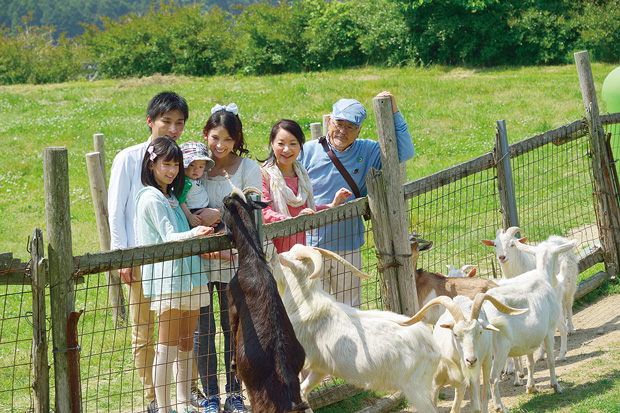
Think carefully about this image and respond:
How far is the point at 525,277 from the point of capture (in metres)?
5.98

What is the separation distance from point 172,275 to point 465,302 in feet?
7.19

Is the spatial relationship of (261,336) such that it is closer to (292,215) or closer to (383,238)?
(292,215)

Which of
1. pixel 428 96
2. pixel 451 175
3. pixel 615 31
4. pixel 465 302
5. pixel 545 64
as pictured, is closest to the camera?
pixel 465 302

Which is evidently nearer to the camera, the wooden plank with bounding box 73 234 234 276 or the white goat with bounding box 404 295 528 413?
the wooden plank with bounding box 73 234 234 276

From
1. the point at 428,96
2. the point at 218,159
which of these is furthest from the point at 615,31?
the point at 218,159

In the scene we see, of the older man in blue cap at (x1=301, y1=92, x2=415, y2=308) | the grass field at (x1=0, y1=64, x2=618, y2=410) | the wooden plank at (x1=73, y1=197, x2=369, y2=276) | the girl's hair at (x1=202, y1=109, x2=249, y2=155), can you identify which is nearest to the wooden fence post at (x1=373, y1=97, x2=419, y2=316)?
the older man in blue cap at (x1=301, y1=92, x2=415, y2=308)

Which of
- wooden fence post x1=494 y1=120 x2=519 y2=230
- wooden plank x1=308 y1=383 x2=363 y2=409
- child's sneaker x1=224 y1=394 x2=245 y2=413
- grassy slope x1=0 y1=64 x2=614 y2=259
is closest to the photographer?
child's sneaker x1=224 y1=394 x2=245 y2=413

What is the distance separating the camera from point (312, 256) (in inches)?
171

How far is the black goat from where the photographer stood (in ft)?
12.6

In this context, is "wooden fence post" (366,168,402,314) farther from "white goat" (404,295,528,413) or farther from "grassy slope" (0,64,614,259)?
"grassy slope" (0,64,614,259)

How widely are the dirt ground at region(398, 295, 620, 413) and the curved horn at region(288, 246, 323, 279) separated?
183cm

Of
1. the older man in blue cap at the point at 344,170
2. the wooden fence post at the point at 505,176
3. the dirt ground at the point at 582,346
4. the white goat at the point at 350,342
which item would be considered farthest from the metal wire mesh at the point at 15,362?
the wooden fence post at the point at 505,176

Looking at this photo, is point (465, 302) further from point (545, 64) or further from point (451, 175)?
point (545, 64)

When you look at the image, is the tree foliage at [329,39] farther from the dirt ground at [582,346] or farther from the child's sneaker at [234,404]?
the child's sneaker at [234,404]
